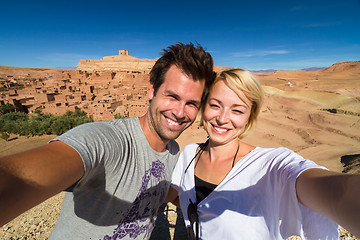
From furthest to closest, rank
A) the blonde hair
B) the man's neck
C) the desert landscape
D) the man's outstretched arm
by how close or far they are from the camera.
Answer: the desert landscape < the blonde hair < the man's neck < the man's outstretched arm

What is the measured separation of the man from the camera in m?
0.79

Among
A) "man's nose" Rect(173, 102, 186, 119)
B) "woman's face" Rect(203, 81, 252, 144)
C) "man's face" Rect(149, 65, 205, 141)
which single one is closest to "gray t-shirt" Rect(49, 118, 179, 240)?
"man's face" Rect(149, 65, 205, 141)

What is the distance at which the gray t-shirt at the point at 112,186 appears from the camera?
3.83ft

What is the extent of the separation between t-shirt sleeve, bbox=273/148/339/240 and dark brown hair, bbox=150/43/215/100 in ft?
3.71

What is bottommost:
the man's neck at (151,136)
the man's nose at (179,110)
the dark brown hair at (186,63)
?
the man's neck at (151,136)

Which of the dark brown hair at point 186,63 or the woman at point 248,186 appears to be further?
the dark brown hair at point 186,63

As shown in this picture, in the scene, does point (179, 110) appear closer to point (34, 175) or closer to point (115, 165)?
point (115, 165)

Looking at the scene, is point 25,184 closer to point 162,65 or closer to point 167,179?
point 167,179

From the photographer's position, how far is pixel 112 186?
52.1 inches

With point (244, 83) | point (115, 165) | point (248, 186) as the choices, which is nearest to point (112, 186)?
point (115, 165)

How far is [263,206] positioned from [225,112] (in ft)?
3.10

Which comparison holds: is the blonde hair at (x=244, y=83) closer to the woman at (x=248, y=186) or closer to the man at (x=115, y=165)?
the woman at (x=248, y=186)

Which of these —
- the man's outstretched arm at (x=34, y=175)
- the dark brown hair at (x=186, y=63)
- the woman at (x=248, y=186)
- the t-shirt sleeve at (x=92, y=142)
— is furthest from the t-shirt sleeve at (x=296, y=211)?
the man's outstretched arm at (x=34, y=175)

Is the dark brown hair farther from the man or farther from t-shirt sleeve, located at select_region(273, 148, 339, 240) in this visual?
t-shirt sleeve, located at select_region(273, 148, 339, 240)
